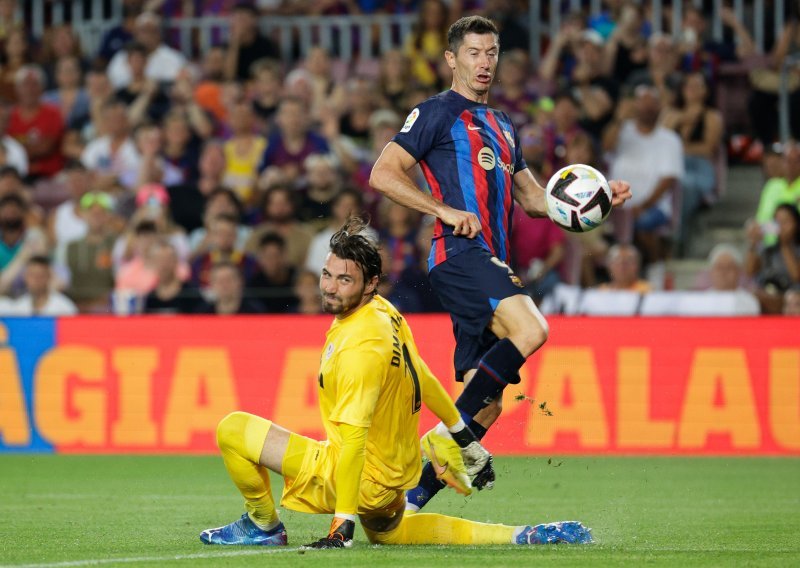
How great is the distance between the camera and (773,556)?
6.27 meters

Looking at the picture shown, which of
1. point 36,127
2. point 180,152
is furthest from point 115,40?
point 180,152

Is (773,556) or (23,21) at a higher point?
(23,21)

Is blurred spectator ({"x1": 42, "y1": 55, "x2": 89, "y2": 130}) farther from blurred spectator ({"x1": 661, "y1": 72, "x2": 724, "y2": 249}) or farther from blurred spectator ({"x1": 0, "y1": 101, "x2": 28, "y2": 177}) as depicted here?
blurred spectator ({"x1": 661, "y1": 72, "x2": 724, "y2": 249})

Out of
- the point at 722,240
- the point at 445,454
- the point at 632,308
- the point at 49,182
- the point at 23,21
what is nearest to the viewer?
the point at 445,454

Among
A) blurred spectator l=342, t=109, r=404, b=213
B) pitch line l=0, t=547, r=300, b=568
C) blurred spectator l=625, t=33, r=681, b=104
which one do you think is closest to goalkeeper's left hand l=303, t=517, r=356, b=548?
pitch line l=0, t=547, r=300, b=568

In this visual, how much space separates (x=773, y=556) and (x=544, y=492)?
3.64m

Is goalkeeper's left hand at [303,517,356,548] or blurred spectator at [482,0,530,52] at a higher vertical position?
blurred spectator at [482,0,530,52]

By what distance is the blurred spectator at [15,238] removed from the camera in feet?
50.5

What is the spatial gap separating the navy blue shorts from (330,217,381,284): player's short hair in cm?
94

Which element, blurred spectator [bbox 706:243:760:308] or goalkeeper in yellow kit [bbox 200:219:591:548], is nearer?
goalkeeper in yellow kit [bbox 200:219:591:548]

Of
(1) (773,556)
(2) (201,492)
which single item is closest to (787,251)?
(2) (201,492)

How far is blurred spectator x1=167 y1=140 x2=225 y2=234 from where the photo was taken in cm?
1588

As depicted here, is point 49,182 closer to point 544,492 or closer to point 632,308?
point 632,308

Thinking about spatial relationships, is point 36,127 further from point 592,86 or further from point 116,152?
point 592,86
